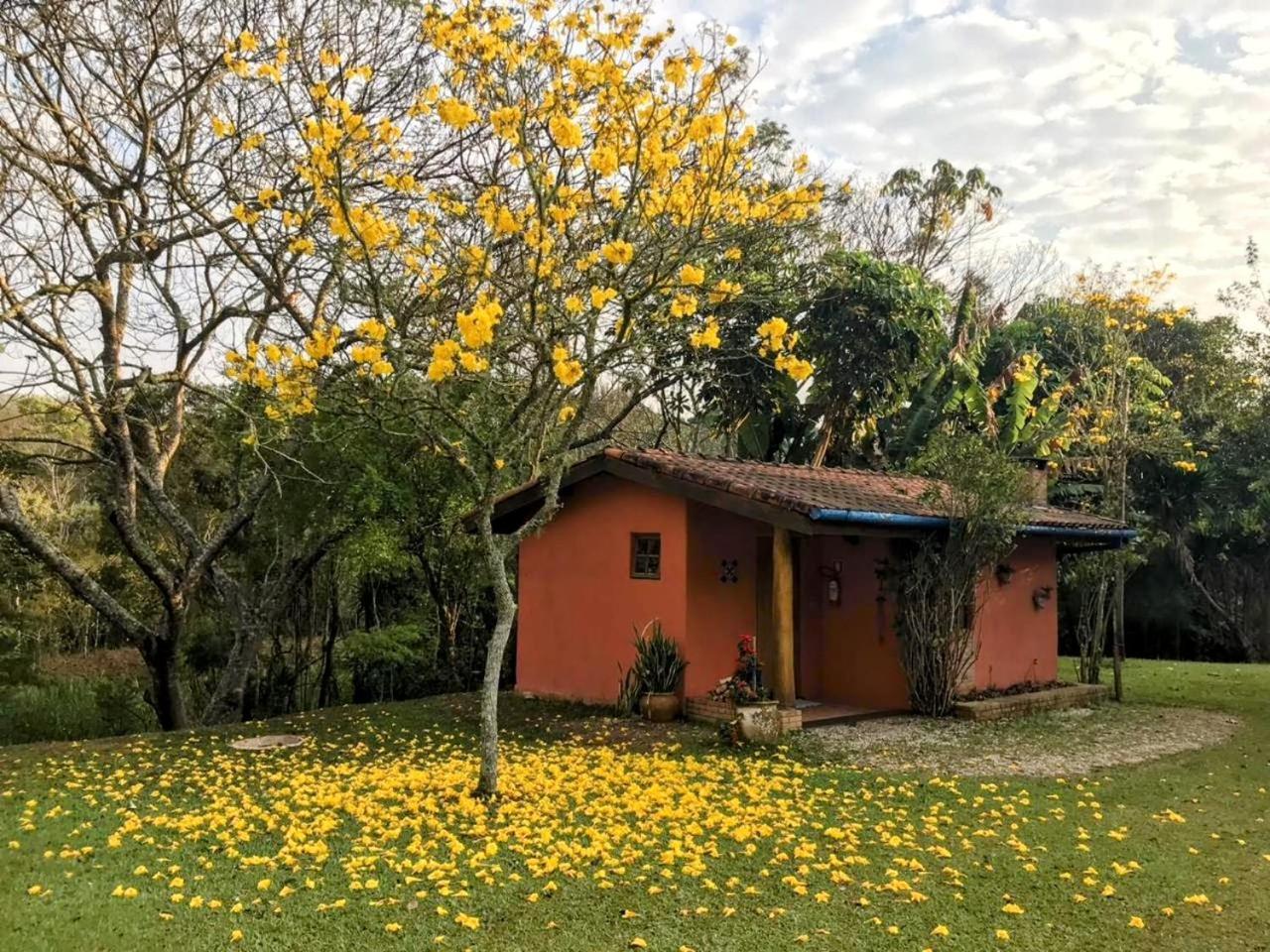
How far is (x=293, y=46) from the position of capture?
873cm

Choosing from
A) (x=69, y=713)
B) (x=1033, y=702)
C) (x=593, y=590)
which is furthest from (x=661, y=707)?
(x=69, y=713)

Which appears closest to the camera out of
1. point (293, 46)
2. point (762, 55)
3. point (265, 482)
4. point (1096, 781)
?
point (762, 55)

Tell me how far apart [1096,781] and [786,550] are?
137 inches

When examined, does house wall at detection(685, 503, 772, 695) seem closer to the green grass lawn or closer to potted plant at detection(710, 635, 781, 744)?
potted plant at detection(710, 635, 781, 744)

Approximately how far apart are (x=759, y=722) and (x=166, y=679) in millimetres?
8064

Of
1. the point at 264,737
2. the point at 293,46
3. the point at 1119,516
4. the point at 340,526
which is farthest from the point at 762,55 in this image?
the point at 1119,516

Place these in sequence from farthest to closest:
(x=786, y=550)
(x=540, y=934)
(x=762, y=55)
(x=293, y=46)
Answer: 1. (x=786, y=550)
2. (x=293, y=46)
3. (x=762, y=55)
4. (x=540, y=934)

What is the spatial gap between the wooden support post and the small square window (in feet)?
5.13

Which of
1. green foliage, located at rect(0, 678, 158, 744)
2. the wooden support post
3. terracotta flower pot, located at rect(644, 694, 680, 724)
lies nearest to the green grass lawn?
the wooden support post

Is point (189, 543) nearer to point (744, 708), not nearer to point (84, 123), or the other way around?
point (84, 123)

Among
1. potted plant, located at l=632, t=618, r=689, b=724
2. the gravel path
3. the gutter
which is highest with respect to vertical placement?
the gutter

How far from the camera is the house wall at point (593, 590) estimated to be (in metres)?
10.4

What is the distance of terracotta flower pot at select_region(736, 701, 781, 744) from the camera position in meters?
8.65

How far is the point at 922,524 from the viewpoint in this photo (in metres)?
10.1
